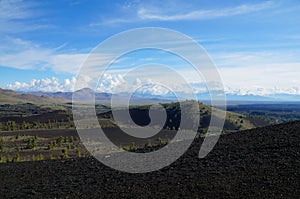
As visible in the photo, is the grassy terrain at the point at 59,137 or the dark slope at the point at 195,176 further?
the grassy terrain at the point at 59,137

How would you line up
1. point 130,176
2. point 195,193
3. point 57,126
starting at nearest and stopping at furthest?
point 195,193
point 130,176
point 57,126

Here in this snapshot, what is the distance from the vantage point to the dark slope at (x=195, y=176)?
531 inches

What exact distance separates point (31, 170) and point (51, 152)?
1502cm

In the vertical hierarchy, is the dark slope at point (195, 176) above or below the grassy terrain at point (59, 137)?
above

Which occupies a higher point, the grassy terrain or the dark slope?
the dark slope

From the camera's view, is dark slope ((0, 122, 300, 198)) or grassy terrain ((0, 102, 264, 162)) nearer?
dark slope ((0, 122, 300, 198))

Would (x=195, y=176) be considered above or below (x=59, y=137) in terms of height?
above

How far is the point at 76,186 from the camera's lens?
52.7 feet

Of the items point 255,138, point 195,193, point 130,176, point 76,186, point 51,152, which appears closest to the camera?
point 195,193

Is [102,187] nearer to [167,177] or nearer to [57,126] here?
[167,177]

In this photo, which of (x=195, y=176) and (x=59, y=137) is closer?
(x=195, y=176)

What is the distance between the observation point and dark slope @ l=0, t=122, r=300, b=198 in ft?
44.3

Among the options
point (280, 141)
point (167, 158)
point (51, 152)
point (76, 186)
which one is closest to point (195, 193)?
point (76, 186)

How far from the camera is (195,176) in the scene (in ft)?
51.4
